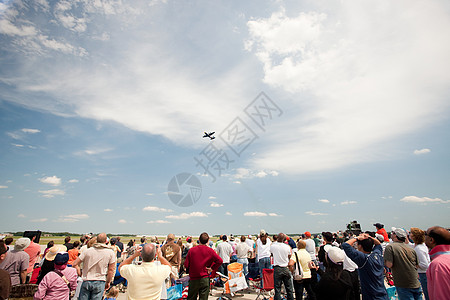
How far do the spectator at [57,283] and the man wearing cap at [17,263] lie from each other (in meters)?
2.29

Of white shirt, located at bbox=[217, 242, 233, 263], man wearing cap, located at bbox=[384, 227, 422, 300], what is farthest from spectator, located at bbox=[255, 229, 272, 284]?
man wearing cap, located at bbox=[384, 227, 422, 300]

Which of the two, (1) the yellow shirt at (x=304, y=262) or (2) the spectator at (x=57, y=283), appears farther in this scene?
(1) the yellow shirt at (x=304, y=262)

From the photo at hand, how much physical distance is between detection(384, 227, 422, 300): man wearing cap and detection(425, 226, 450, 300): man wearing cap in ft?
7.18

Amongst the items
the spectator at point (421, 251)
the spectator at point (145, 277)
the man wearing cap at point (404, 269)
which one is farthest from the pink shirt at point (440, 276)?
the spectator at point (145, 277)

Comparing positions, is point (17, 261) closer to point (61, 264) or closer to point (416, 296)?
point (61, 264)

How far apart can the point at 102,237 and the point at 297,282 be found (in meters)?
5.43

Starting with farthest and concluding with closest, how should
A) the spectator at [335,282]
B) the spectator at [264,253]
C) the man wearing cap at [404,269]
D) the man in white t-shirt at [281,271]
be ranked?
the spectator at [264,253], the man in white t-shirt at [281,271], the man wearing cap at [404,269], the spectator at [335,282]

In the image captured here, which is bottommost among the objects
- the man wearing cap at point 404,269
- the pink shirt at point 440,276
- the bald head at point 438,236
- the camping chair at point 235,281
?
the camping chair at point 235,281

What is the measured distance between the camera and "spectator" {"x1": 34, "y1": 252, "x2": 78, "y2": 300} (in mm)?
4117

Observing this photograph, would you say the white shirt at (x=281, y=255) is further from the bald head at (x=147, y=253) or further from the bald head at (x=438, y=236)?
the bald head at (x=147, y=253)

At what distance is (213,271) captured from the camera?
5523 millimetres

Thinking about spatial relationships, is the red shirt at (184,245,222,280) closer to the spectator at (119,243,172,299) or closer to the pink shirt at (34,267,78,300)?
the spectator at (119,243,172,299)

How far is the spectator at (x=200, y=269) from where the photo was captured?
530 cm

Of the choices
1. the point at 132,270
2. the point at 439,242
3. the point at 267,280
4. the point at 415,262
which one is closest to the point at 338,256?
the point at 439,242
